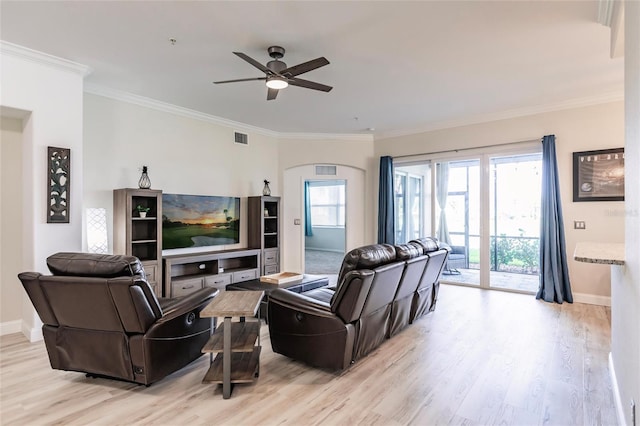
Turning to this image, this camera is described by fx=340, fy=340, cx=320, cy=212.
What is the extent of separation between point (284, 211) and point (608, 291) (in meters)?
5.37

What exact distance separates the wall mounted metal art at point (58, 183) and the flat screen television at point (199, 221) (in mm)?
1462

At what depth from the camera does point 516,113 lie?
5.45 meters

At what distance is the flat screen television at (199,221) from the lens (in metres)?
→ 5.14

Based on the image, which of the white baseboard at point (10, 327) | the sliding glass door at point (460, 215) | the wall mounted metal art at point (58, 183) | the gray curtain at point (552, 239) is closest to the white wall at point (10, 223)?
the white baseboard at point (10, 327)

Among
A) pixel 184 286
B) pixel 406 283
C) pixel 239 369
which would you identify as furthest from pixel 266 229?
pixel 239 369

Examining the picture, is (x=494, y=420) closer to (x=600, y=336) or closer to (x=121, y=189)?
(x=600, y=336)

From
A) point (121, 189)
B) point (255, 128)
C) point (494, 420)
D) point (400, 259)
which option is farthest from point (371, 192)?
point (494, 420)

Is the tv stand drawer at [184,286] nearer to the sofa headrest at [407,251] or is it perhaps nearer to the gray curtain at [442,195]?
the sofa headrest at [407,251]

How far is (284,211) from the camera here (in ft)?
22.8

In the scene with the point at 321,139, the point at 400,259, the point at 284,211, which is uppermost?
the point at 321,139

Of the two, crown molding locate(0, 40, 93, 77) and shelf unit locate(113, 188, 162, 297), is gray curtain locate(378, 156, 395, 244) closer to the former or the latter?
shelf unit locate(113, 188, 162, 297)

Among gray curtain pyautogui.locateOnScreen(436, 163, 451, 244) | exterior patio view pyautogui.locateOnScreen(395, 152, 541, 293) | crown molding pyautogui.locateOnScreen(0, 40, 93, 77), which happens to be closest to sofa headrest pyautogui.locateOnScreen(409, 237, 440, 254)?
exterior patio view pyautogui.locateOnScreen(395, 152, 541, 293)

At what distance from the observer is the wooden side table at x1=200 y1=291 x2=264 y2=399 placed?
241cm

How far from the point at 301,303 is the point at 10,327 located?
3467mm
